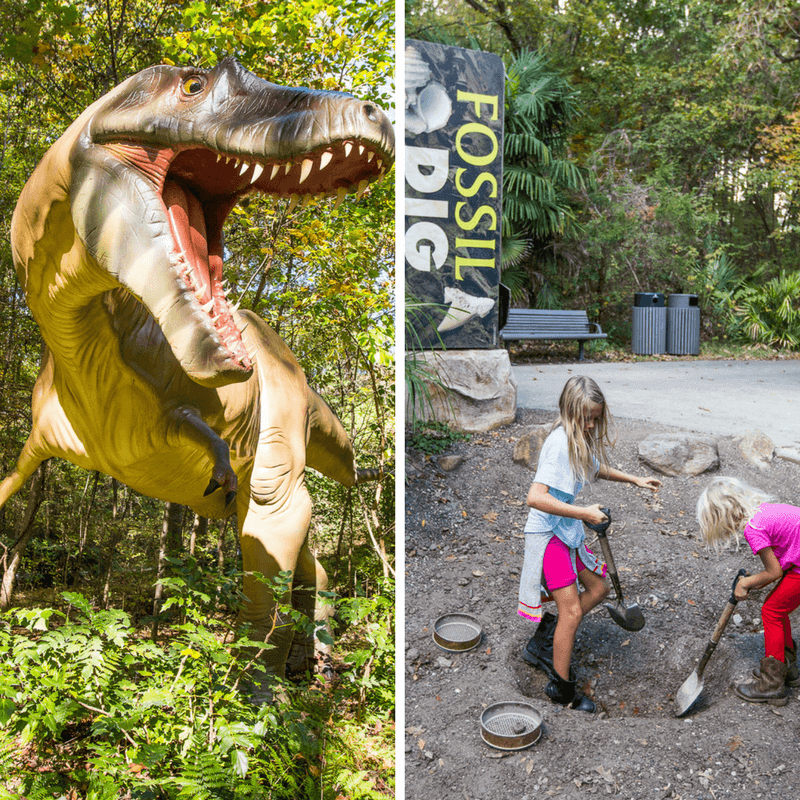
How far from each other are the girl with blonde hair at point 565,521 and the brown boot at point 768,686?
0.41 meters

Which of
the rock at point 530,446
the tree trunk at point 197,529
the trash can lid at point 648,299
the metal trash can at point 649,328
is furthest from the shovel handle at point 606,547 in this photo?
the tree trunk at point 197,529

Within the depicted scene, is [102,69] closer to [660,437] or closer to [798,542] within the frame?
[660,437]

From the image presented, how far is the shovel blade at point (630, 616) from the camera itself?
177 centimetres

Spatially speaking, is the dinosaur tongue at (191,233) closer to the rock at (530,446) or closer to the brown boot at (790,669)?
the rock at (530,446)

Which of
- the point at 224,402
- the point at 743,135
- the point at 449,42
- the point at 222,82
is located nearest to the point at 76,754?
the point at 224,402

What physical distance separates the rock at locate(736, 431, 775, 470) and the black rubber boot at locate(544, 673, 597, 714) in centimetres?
77

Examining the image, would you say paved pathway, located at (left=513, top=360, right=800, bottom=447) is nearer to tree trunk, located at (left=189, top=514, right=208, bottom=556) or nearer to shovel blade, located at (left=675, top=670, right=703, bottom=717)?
shovel blade, located at (left=675, top=670, right=703, bottom=717)

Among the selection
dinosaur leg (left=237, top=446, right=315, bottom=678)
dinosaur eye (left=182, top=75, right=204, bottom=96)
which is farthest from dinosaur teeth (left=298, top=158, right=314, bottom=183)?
dinosaur leg (left=237, top=446, right=315, bottom=678)

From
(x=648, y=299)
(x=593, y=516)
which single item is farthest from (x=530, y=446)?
(x=648, y=299)

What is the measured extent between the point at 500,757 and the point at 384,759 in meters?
0.30

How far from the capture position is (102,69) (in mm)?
2074

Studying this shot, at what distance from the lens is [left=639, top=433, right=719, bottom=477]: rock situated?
1799mm

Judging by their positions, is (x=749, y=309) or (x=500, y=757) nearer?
(x=500, y=757)

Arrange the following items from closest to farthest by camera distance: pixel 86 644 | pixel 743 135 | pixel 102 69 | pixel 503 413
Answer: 1. pixel 86 644
2. pixel 743 135
3. pixel 503 413
4. pixel 102 69
